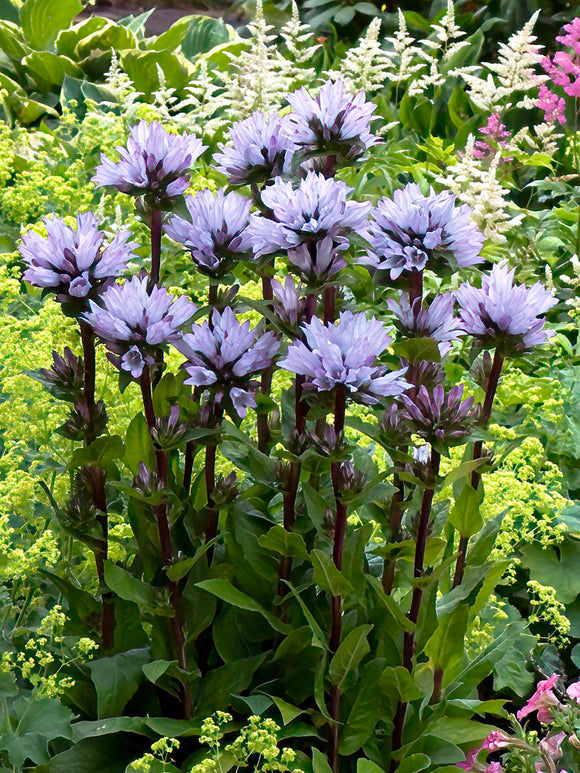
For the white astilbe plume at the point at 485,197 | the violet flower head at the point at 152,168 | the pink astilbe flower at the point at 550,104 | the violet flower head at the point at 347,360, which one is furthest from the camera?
the pink astilbe flower at the point at 550,104

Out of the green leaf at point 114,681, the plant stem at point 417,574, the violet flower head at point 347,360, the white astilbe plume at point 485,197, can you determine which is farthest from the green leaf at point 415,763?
the white astilbe plume at point 485,197

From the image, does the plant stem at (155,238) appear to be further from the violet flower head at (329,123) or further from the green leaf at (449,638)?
the green leaf at (449,638)

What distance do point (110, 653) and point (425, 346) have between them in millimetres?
747

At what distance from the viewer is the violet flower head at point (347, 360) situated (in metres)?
1.15

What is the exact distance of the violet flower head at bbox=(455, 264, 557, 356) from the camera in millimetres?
1258

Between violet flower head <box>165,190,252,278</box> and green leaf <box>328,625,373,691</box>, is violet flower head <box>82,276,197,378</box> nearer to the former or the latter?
violet flower head <box>165,190,252,278</box>

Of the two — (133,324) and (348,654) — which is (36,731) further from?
(133,324)

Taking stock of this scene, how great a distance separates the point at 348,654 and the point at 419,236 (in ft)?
2.04

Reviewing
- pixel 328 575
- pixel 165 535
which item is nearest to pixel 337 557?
pixel 328 575

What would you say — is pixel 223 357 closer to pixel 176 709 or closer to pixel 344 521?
pixel 344 521

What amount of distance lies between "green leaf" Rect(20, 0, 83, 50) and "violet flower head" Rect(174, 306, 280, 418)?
4492 millimetres

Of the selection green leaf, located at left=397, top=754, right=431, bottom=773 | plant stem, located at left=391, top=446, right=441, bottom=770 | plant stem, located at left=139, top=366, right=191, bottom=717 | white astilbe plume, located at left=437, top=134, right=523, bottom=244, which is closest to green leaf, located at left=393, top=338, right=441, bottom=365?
plant stem, located at left=391, top=446, right=441, bottom=770

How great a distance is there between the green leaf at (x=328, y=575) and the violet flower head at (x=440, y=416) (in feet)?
0.74

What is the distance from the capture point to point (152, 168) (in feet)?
4.45
